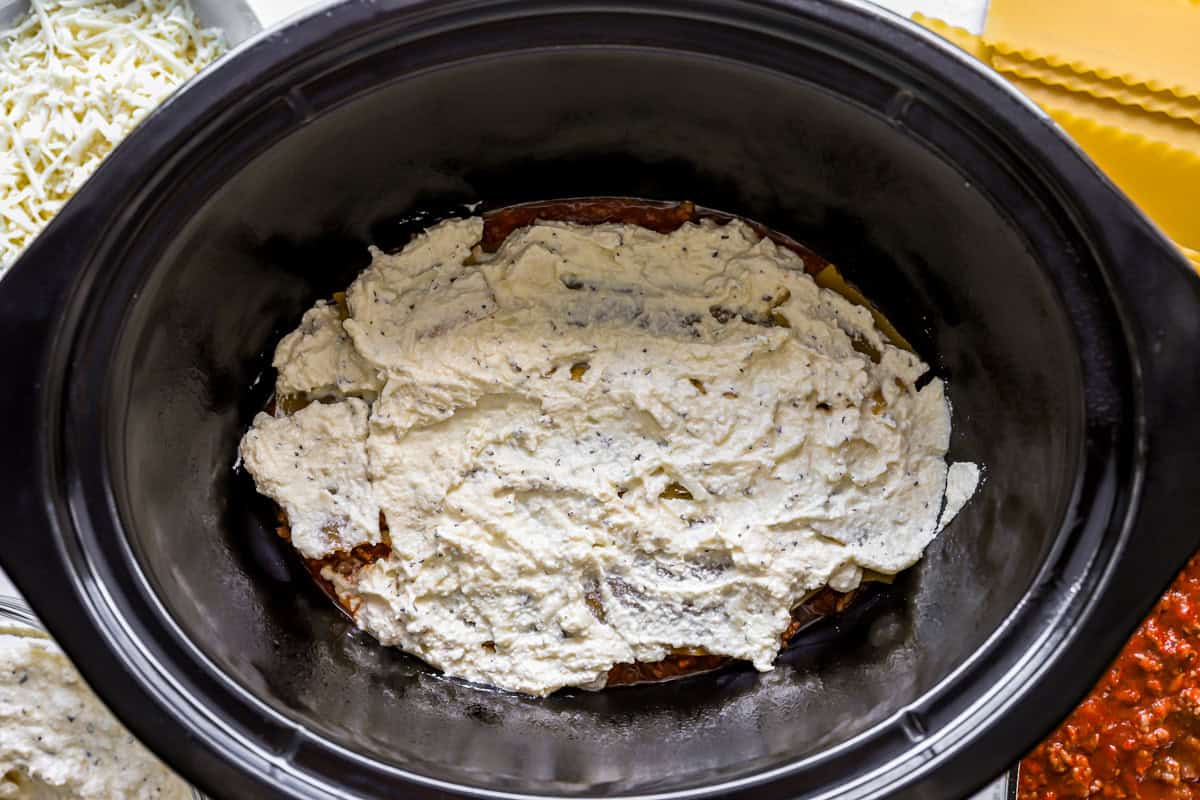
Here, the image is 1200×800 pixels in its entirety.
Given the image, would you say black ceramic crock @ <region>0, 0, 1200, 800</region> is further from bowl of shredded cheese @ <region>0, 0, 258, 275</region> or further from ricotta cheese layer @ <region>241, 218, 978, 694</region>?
bowl of shredded cheese @ <region>0, 0, 258, 275</region>

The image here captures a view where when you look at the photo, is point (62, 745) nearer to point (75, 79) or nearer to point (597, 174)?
point (75, 79)

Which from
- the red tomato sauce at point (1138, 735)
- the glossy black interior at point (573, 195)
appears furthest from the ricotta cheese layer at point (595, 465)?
the red tomato sauce at point (1138, 735)

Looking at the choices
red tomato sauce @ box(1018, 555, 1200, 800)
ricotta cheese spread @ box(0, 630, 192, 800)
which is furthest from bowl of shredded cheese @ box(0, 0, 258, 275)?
red tomato sauce @ box(1018, 555, 1200, 800)

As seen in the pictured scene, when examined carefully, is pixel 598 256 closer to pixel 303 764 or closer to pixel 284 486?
pixel 284 486

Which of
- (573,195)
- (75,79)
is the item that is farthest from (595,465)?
(75,79)

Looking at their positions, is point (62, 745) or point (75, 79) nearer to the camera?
point (62, 745)

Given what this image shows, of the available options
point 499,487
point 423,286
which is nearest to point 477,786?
point 499,487

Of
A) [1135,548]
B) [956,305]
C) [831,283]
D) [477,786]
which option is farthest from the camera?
[831,283]
